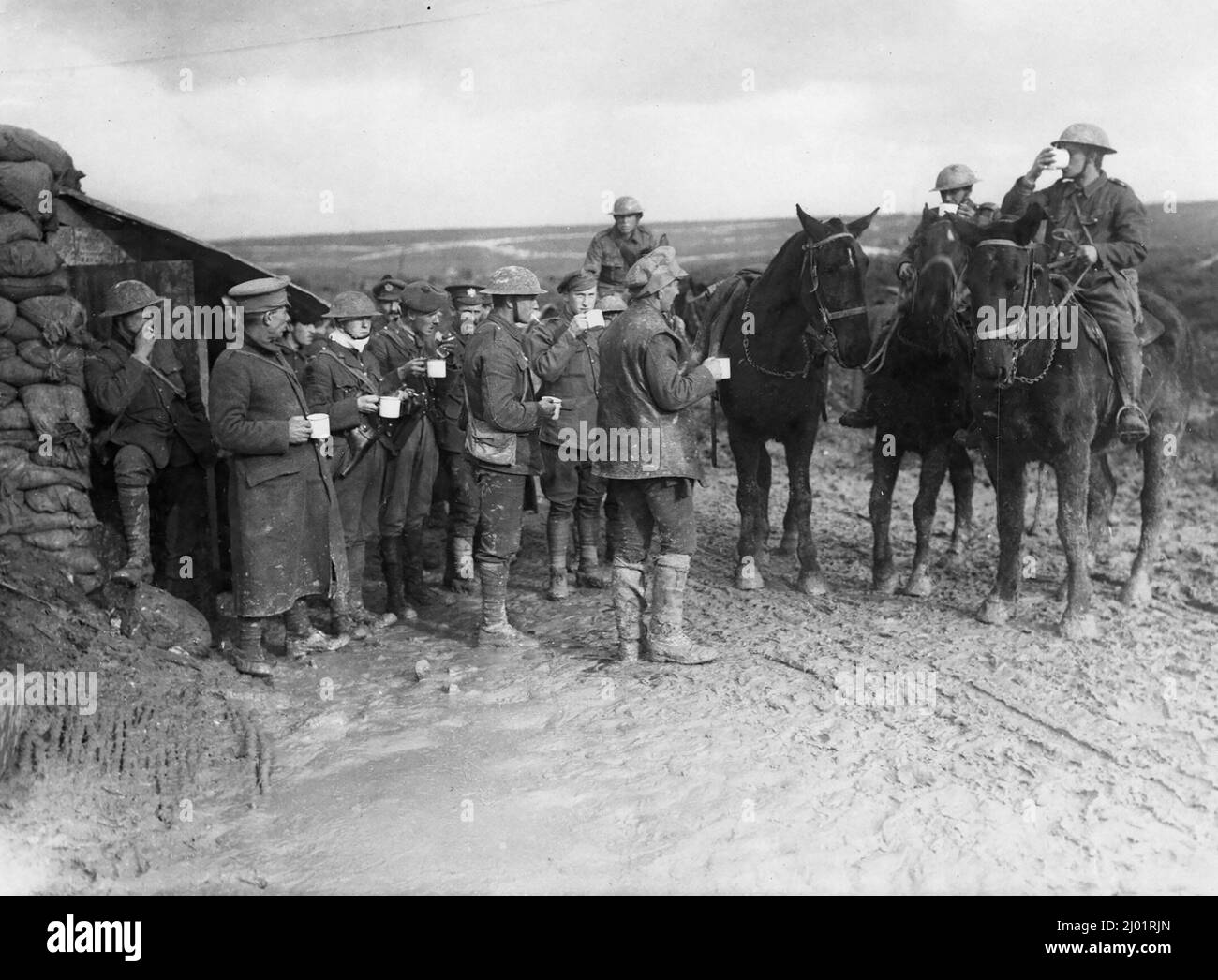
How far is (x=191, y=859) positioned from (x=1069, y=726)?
431 cm

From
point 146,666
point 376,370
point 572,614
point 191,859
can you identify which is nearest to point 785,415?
point 572,614

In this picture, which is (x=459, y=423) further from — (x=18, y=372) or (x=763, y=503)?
(x=18, y=372)

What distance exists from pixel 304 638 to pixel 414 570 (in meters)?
1.37

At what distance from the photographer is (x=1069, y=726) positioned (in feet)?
18.9

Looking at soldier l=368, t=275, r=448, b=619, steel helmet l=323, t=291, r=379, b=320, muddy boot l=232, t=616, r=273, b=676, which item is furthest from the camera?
soldier l=368, t=275, r=448, b=619

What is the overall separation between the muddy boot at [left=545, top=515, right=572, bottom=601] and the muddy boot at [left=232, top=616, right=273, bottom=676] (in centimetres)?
250

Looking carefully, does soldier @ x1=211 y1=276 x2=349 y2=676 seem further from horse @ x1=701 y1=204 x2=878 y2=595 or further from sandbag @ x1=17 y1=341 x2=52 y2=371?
horse @ x1=701 y1=204 x2=878 y2=595

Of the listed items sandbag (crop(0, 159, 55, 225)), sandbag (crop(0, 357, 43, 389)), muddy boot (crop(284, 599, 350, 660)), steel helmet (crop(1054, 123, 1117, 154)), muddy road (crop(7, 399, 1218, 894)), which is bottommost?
muddy road (crop(7, 399, 1218, 894))

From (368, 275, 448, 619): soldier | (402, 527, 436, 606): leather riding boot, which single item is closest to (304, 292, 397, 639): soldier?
(368, 275, 448, 619): soldier

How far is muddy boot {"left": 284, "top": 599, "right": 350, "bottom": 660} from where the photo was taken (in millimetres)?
7133

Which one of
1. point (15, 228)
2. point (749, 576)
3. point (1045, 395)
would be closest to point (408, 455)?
point (749, 576)

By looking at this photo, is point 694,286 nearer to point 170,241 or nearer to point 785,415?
point 785,415

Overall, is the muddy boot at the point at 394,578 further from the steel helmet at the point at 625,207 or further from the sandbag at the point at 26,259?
the steel helmet at the point at 625,207

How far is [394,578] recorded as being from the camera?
8.29 meters
